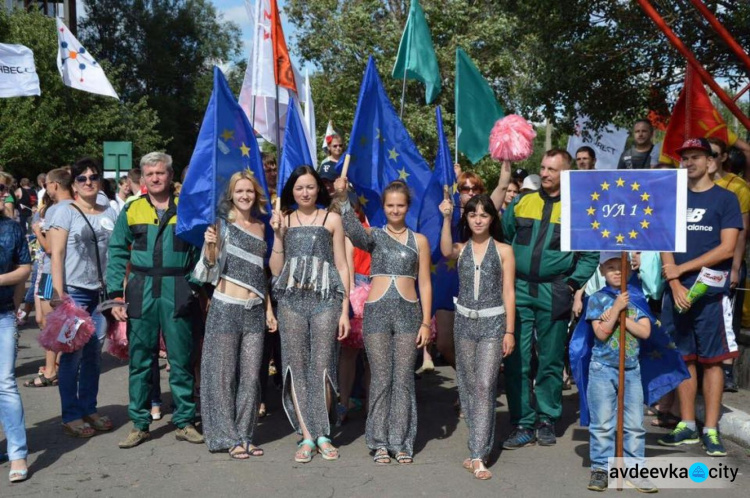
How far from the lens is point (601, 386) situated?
216 inches

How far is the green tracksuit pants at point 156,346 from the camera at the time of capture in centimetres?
634

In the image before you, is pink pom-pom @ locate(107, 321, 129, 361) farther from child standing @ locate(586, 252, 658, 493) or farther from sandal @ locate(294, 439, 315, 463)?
child standing @ locate(586, 252, 658, 493)

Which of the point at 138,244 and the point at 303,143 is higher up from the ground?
the point at 303,143

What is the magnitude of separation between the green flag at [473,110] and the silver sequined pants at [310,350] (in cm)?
253

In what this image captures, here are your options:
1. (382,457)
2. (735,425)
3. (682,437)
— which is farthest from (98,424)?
(735,425)

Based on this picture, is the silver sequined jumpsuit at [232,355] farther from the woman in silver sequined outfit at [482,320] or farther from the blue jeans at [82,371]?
the woman in silver sequined outfit at [482,320]

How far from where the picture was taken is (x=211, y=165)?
6316 millimetres

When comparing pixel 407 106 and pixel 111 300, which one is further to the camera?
pixel 407 106

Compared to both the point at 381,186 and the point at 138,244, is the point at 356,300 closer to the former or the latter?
the point at 381,186

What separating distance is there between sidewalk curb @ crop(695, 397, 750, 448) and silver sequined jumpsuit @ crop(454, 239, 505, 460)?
77.5 inches

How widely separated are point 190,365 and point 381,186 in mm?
2075

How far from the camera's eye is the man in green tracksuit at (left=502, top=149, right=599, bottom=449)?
20.8ft

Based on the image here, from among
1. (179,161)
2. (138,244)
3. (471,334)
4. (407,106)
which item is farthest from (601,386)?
(179,161)

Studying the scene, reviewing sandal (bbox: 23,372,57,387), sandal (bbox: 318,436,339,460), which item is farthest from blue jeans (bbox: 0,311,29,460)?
sandal (bbox: 23,372,57,387)
